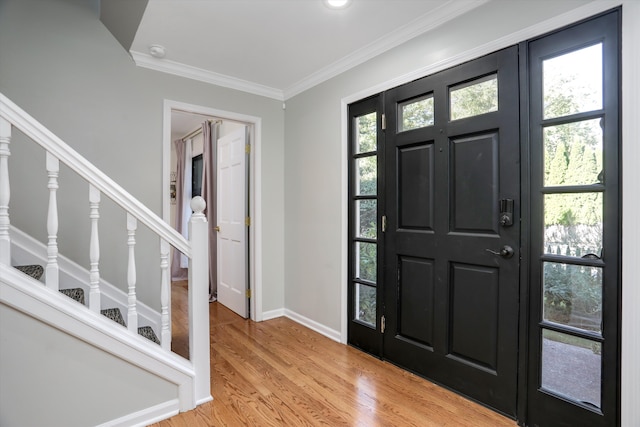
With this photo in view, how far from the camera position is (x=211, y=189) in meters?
A: 4.53

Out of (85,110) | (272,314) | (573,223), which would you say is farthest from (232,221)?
(573,223)

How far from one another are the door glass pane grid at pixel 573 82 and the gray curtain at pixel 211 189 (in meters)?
3.85

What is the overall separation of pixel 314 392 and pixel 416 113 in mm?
2030

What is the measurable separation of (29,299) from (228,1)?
195 centimetres

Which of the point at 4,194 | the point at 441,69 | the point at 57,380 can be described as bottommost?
the point at 57,380

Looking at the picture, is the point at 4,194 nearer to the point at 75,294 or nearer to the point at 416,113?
the point at 75,294

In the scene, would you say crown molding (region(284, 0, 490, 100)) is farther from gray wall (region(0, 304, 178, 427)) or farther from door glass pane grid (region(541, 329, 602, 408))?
gray wall (region(0, 304, 178, 427))

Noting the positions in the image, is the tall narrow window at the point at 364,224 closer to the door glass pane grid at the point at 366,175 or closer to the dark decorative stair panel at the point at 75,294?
the door glass pane grid at the point at 366,175

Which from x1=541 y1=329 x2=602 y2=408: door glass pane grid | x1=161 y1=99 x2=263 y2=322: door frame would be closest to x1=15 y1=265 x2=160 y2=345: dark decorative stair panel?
x1=161 y1=99 x2=263 y2=322: door frame

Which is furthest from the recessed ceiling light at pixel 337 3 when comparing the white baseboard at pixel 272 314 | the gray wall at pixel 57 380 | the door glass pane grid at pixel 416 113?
the white baseboard at pixel 272 314

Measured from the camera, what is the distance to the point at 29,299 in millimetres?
1468

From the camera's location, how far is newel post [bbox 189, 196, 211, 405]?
1.93m

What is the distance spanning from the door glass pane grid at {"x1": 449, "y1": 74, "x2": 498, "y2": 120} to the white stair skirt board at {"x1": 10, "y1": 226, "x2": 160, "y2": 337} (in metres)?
2.80

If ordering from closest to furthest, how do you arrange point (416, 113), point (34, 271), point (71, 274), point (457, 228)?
point (34, 271)
point (457, 228)
point (416, 113)
point (71, 274)
